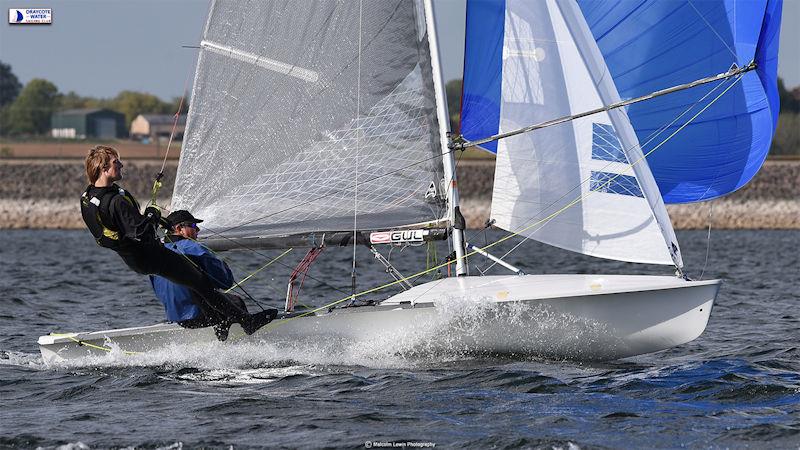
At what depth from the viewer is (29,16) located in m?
24.7

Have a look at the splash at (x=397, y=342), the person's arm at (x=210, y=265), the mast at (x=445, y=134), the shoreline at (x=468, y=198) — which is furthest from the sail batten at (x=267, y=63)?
the shoreline at (x=468, y=198)

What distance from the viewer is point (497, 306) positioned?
31.5 ft

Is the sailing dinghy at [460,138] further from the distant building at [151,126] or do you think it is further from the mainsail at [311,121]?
the distant building at [151,126]

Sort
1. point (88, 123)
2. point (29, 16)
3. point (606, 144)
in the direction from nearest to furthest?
point (606, 144), point (29, 16), point (88, 123)

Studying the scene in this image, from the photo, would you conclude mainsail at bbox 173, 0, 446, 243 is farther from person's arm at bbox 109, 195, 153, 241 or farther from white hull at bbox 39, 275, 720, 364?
person's arm at bbox 109, 195, 153, 241

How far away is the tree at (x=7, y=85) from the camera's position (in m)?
119

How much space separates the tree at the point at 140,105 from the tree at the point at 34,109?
605 cm

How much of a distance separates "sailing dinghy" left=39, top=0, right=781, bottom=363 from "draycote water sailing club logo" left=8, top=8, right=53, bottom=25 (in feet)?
43.8

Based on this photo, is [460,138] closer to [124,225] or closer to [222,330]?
[222,330]

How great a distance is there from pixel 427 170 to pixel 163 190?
3917 centimetres

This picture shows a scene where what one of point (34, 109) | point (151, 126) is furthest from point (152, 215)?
point (151, 126)

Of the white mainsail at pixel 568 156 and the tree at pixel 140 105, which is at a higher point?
the tree at pixel 140 105

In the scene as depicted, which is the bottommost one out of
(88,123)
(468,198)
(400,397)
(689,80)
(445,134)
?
(400,397)

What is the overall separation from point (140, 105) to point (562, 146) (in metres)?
106
